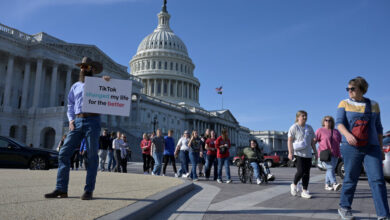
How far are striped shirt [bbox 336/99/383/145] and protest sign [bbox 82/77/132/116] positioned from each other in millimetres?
3443

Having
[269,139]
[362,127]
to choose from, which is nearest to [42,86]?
[362,127]

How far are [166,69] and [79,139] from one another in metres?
95.5

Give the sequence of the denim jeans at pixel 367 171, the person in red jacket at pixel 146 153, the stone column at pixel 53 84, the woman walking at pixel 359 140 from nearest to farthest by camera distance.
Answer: the denim jeans at pixel 367 171, the woman walking at pixel 359 140, the person in red jacket at pixel 146 153, the stone column at pixel 53 84

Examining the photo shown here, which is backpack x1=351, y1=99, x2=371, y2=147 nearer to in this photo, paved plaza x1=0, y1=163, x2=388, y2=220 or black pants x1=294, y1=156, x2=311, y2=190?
paved plaza x1=0, y1=163, x2=388, y2=220

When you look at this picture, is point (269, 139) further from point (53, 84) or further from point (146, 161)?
point (146, 161)

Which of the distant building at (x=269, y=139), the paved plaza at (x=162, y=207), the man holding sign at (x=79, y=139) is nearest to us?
the paved plaza at (x=162, y=207)

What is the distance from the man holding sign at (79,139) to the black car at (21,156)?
34.4ft

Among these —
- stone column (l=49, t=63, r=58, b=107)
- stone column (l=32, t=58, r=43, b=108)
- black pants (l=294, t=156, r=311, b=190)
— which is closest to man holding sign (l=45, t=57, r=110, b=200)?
black pants (l=294, t=156, r=311, b=190)

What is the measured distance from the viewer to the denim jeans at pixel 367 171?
4.21m

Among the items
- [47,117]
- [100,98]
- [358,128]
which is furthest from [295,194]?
[47,117]

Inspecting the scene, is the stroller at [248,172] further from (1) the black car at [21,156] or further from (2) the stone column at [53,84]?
(2) the stone column at [53,84]

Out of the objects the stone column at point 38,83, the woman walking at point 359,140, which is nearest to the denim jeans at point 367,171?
the woman walking at point 359,140

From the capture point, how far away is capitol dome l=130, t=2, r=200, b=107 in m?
96.3

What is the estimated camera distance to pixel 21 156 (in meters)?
13.9
